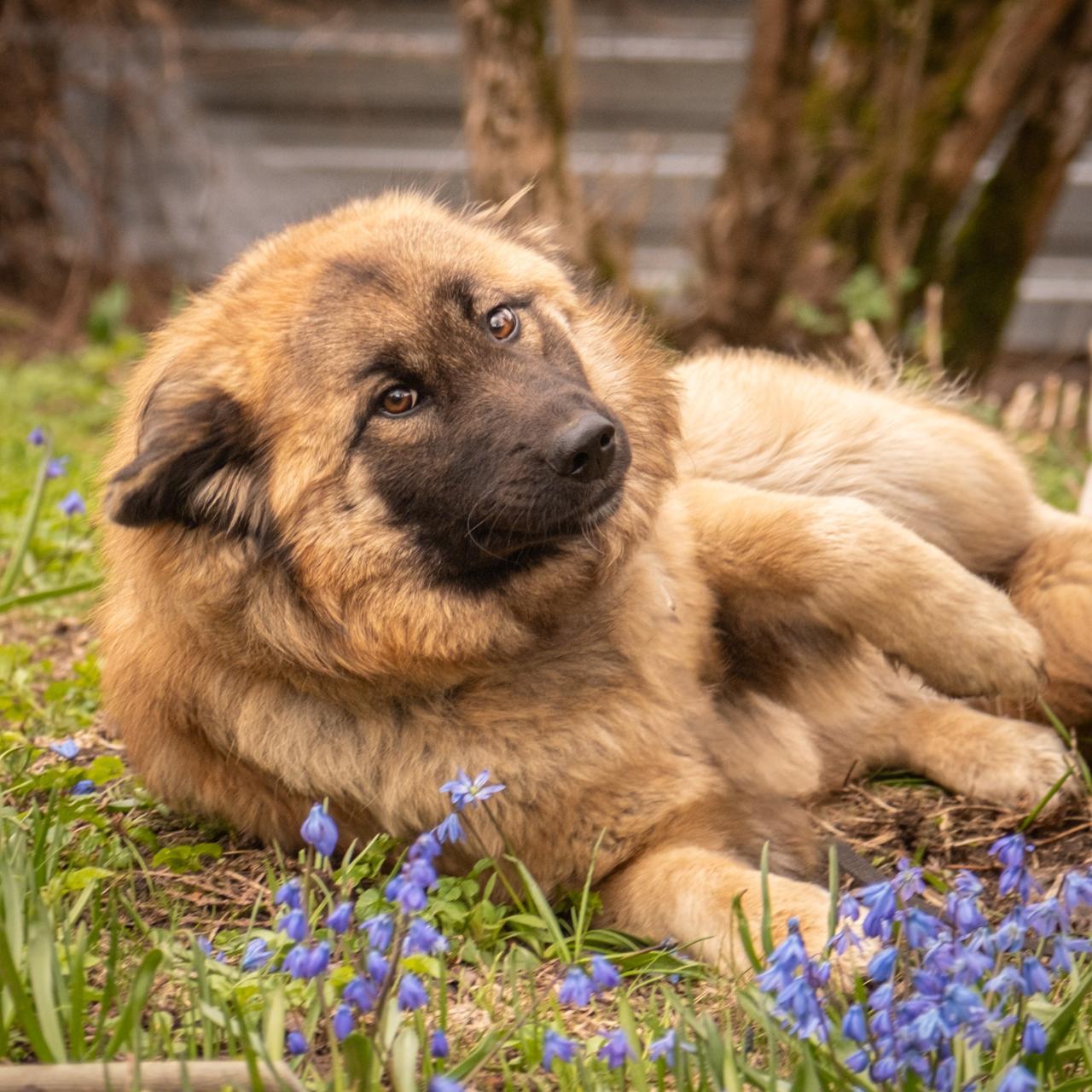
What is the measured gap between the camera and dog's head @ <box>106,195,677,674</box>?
2.84 m

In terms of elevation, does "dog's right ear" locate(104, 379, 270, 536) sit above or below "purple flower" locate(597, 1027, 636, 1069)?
above

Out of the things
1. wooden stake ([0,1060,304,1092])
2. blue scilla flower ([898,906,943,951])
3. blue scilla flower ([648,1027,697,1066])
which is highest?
blue scilla flower ([898,906,943,951])

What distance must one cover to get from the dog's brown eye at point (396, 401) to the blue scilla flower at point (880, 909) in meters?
1.42

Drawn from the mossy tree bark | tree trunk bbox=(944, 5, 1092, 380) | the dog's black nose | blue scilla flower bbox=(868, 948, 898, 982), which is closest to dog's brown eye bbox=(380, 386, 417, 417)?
the dog's black nose

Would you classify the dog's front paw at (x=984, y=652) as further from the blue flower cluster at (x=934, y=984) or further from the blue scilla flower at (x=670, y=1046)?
the blue scilla flower at (x=670, y=1046)

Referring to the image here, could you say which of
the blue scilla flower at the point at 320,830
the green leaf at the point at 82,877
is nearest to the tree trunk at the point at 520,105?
the green leaf at the point at 82,877

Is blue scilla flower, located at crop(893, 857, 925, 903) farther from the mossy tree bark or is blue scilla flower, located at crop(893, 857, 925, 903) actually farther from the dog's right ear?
the mossy tree bark

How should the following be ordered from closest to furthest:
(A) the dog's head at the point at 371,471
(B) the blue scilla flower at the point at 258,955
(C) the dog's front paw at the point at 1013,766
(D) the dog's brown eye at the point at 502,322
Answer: (B) the blue scilla flower at the point at 258,955 → (A) the dog's head at the point at 371,471 → (D) the dog's brown eye at the point at 502,322 → (C) the dog's front paw at the point at 1013,766

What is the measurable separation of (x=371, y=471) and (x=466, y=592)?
33cm

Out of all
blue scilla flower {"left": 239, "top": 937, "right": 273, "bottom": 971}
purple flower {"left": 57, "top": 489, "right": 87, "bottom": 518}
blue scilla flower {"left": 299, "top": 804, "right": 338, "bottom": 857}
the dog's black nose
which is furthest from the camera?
purple flower {"left": 57, "top": 489, "right": 87, "bottom": 518}

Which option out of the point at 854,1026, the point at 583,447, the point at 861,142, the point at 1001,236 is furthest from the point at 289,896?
the point at 1001,236

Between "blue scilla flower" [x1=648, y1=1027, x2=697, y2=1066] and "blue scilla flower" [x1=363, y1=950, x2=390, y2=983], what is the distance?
1.41 ft

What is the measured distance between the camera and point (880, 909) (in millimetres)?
1991

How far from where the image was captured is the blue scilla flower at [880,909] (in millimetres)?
1994
